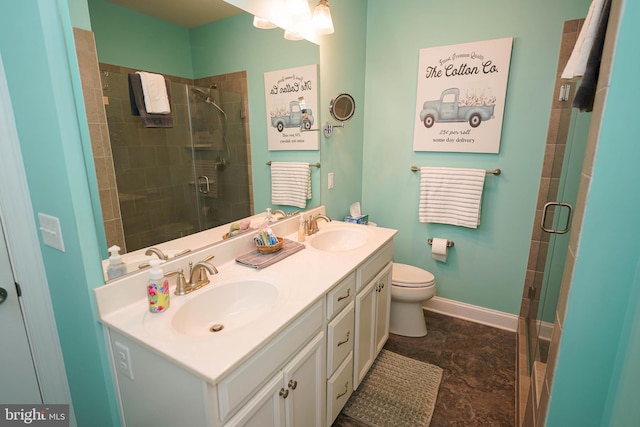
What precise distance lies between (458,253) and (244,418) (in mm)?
2086

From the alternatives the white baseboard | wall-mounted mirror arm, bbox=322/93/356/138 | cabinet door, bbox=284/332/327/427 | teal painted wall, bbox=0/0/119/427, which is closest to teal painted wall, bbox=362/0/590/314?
the white baseboard

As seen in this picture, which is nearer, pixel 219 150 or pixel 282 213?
pixel 219 150

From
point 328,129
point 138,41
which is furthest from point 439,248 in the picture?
point 138,41

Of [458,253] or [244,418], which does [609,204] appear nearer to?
[244,418]

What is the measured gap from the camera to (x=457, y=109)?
7.33ft

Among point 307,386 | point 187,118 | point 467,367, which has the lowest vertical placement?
point 467,367

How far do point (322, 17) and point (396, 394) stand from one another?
2.24 metres

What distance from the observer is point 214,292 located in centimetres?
123

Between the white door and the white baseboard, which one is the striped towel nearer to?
the white baseboard

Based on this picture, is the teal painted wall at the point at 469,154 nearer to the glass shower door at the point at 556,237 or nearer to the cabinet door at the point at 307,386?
the glass shower door at the point at 556,237

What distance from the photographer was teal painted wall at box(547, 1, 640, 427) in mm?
785

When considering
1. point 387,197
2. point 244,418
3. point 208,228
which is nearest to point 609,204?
point 244,418

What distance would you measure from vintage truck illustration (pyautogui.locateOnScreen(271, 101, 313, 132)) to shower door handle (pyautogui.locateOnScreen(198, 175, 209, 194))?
1.86 ft

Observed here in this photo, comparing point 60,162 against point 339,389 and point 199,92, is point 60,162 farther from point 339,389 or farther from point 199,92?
point 339,389
